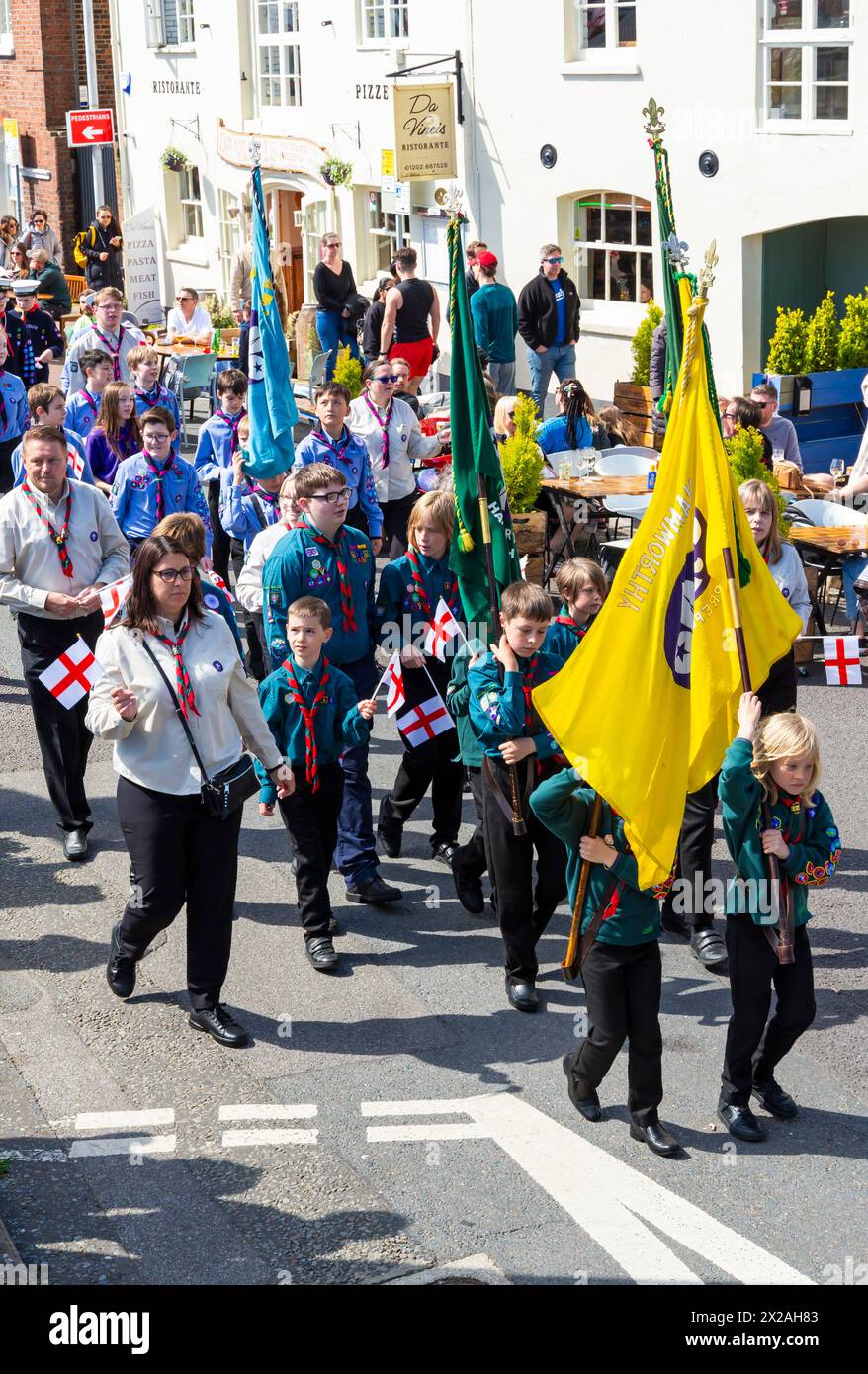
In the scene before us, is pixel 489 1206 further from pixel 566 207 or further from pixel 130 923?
pixel 566 207

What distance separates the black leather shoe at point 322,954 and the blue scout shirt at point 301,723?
68 centimetres

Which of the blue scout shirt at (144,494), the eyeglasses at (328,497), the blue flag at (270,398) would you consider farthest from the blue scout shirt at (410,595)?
the blue flag at (270,398)

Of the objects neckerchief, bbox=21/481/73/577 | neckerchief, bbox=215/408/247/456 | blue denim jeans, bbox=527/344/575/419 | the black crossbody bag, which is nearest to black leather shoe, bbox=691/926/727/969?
the black crossbody bag

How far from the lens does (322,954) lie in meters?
7.54

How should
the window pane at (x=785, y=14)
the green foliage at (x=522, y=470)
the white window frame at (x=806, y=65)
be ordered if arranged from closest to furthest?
the green foliage at (x=522, y=470)
the white window frame at (x=806, y=65)
the window pane at (x=785, y=14)

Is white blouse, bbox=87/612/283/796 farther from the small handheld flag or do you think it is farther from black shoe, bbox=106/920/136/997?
the small handheld flag

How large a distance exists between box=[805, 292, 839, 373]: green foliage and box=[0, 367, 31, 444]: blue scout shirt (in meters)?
6.99

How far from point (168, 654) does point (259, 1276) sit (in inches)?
96.0

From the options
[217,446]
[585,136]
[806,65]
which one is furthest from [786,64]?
[217,446]

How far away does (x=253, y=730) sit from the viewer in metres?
6.95

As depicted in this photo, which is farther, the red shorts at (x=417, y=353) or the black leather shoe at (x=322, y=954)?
the red shorts at (x=417, y=353)

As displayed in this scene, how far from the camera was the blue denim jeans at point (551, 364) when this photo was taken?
1828 centimetres

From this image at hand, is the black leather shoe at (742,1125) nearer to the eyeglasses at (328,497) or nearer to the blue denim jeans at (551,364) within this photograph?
the eyeglasses at (328,497)

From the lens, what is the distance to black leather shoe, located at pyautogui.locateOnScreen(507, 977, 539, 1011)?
709cm
